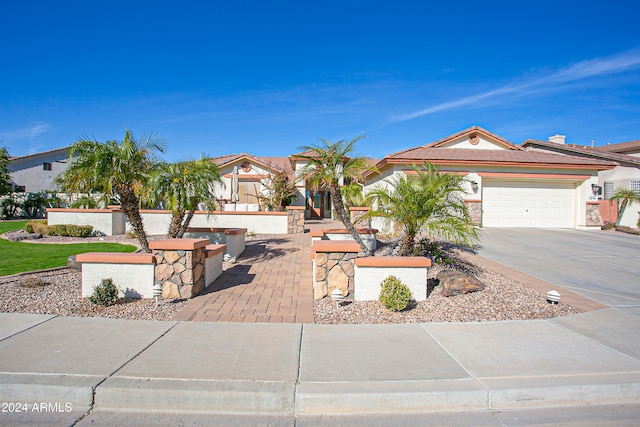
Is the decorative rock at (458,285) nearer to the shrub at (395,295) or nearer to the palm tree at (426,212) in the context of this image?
the palm tree at (426,212)

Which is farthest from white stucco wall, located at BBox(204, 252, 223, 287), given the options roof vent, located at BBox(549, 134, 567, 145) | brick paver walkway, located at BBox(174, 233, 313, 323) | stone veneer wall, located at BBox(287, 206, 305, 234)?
roof vent, located at BBox(549, 134, 567, 145)

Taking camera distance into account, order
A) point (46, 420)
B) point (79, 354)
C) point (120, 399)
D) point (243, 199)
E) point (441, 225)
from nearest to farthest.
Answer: point (46, 420) < point (120, 399) < point (79, 354) < point (441, 225) < point (243, 199)

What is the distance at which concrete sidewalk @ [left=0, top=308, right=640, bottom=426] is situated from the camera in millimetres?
3365

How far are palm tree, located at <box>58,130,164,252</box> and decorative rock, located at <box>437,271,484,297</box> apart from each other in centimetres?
623

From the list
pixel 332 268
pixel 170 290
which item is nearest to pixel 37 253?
pixel 170 290

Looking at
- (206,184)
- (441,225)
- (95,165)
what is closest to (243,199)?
(206,184)

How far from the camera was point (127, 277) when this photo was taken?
248 inches

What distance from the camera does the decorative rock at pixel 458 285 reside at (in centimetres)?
652

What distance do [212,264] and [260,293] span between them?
141 centimetres

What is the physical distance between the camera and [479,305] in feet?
19.9

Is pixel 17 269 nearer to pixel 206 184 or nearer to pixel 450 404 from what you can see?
pixel 206 184

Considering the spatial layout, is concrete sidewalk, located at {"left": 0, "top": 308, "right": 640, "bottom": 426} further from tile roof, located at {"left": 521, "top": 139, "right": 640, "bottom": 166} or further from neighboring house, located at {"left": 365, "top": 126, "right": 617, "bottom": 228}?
tile roof, located at {"left": 521, "top": 139, "right": 640, "bottom": 166}

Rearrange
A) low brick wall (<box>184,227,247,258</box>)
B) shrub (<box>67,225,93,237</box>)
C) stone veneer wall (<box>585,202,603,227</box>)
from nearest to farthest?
low brick wall (<box>184,227,247,258</box>) → shrub (<box>67,225,93,237</box>) → stone veneer wall (<box>585,202,603,227</box>)

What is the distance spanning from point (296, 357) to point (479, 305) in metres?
3.50
